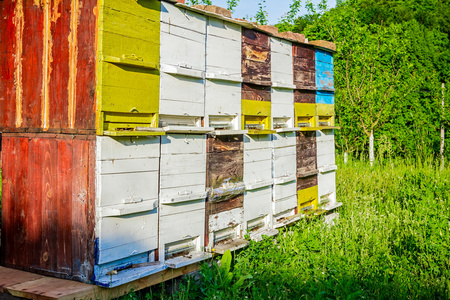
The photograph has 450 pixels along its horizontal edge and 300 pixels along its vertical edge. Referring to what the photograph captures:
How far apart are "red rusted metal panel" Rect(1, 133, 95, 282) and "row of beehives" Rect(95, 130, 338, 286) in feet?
0.49

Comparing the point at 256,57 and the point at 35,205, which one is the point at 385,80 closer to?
the point at 256,57

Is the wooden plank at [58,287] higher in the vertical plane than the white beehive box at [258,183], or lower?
lower

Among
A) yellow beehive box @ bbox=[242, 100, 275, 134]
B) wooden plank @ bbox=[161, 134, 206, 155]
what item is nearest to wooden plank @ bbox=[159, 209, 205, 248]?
wooden plank @ bbox=[161, 134, 206, 155]

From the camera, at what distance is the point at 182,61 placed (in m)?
3.92

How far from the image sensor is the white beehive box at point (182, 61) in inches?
148

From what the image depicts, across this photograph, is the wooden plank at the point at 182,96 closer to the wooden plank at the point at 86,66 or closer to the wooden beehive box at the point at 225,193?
the wooden beehive box at the point at 225,193

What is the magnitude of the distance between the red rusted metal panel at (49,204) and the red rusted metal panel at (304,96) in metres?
3.22

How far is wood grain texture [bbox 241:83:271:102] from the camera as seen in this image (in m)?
4.73

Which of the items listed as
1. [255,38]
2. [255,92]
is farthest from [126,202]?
[255,38]

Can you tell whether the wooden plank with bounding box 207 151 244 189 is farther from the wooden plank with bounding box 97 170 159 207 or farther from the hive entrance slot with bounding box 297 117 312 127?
the hive entrance slot with bounding box 297 117 312 127

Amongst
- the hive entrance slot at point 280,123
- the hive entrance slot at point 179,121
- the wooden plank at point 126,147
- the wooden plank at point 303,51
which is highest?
the wooden plank at point 303,51

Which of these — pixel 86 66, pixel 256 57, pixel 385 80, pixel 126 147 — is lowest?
pixel 126 147

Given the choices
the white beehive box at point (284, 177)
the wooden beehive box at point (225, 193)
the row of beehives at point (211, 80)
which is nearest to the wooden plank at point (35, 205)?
the row of beehives at point (211, 80)

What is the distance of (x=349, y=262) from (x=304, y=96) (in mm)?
2329
